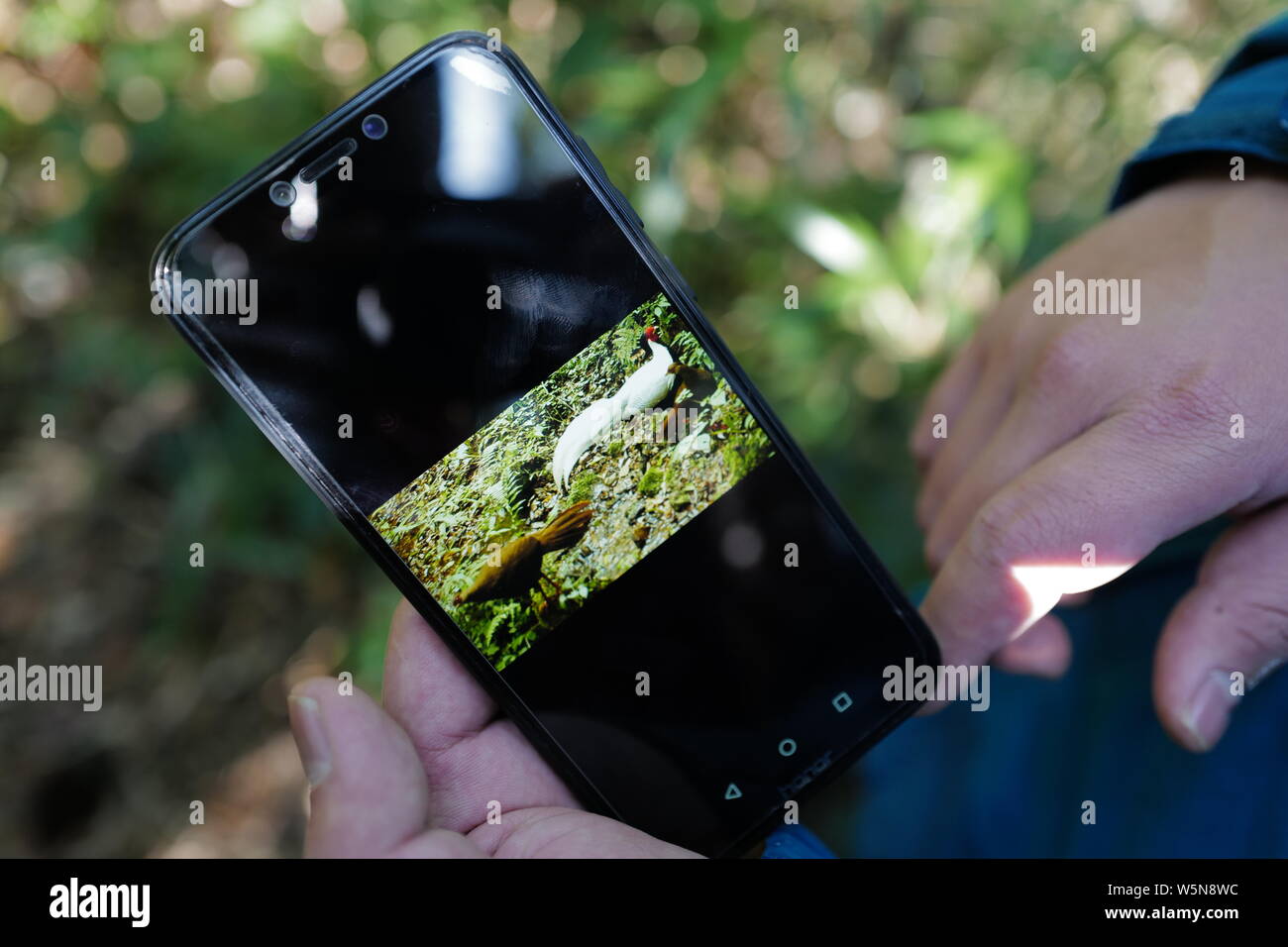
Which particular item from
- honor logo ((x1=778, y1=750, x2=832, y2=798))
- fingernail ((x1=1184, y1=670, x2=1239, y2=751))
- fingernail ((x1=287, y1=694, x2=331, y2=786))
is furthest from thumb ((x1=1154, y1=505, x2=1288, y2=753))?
fingernail ((x1=287, y1=694, x2=331, y2=786))

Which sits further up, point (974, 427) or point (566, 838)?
point (974, 427)

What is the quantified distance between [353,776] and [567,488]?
30cm

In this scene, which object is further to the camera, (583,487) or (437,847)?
(583,487)

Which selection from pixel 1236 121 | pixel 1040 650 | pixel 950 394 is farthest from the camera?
pixel 950 394

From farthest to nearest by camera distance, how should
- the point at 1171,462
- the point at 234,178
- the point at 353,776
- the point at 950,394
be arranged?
the point at 234,178
the point at 950,394
the point at 1171,462
the point at 353,776

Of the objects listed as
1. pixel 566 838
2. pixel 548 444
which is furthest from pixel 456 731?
pixel 548 444

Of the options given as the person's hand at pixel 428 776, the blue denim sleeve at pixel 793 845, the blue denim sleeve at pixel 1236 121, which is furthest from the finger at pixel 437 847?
the blue denim sleeve at pixel 1236 121

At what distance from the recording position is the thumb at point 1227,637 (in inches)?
28.2

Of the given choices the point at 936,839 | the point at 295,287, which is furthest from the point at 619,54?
the point at 936,839

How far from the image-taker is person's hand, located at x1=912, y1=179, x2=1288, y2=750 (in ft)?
2.31

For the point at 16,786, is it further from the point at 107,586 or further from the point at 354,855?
the point at 354,855

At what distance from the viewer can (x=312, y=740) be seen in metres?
0.61

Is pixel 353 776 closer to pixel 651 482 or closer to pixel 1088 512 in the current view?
pixel 651 482

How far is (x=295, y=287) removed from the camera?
731mm
